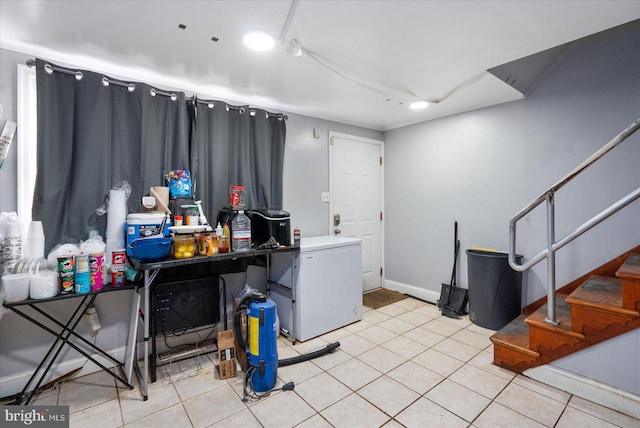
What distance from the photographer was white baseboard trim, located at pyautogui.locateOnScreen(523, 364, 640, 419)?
5.85ft

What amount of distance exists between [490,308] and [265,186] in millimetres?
2592

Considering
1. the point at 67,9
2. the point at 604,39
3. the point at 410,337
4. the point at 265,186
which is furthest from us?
the point at 265,186

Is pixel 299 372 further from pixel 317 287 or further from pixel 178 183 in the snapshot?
pixel 178 183

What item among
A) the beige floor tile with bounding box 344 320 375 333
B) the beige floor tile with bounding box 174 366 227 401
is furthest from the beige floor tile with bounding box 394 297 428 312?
the beige floor tile with bounding box 174 366 227 401

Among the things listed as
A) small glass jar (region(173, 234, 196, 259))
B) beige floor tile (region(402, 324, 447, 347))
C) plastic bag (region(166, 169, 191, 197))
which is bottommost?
beige floor tile (region(402, 324, 447, 347))

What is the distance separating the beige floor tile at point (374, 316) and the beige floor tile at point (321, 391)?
1134mm

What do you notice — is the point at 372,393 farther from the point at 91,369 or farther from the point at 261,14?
the point at 261,14

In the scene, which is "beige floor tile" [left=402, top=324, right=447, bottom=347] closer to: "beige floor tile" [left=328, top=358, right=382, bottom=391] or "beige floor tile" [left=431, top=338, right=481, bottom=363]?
"beige floor tile" [left=431, top=338, right=481, bottom=363]

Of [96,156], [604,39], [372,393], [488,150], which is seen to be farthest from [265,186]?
[604,39]

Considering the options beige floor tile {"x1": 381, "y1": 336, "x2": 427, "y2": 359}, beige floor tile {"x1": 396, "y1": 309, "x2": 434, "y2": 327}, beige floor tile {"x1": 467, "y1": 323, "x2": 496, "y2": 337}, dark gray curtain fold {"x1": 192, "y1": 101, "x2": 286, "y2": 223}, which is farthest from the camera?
beige floor tile {"x1": 396, "y1": 309, "x2": 434, "y2": 327}

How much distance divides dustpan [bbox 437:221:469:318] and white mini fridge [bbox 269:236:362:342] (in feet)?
3.49

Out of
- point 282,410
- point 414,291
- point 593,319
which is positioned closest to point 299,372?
point 282,410

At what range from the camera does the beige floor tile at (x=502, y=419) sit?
1.72 m

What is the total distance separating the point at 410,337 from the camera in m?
2.83
